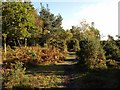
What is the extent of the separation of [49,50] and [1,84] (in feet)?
49.3

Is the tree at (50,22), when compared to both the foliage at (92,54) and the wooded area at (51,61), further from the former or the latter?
the foliage at (92,54)

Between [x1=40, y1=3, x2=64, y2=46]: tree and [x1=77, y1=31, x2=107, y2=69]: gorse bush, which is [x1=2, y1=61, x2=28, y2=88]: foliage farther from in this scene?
[x1=40, y1=3, x2=64, y2=46]: tree

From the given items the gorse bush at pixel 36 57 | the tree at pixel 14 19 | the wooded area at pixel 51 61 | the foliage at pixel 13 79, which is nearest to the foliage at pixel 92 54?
the wooded area at pixel 51 61

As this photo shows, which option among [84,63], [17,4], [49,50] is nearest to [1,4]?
[17,4]

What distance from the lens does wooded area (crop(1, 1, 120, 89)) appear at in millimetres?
16781

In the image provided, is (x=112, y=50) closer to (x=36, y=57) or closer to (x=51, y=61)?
(x=51, y=61)

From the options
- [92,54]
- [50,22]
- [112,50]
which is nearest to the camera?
Result: [92,54]

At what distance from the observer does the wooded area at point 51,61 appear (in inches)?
661

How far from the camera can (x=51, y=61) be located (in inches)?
1160

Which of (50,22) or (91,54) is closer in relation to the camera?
(91,54)

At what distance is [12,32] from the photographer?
36.4 metres

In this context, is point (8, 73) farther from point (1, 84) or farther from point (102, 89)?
point (102, 89)

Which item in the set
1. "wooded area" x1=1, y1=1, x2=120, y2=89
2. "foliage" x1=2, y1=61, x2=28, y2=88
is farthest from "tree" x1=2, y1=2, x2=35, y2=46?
"foliage" x1=2, y1=61, x2=28, y2=88

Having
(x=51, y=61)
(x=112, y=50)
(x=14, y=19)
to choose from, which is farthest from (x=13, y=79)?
(x=14, y=19)
